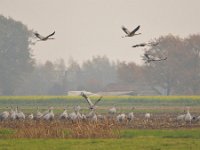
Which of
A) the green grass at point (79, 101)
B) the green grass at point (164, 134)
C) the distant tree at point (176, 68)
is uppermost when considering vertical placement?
the distant tree at point (176, 68)

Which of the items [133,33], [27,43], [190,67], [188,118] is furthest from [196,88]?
[133,33]

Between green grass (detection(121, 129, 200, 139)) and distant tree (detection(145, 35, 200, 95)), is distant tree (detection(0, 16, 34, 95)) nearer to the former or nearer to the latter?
distant tree (detection(145, 35, 200, 95))

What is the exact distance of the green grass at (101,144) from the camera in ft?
118

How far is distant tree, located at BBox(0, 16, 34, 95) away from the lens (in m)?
169

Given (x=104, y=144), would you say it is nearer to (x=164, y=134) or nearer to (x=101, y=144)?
(x=101, y=144)

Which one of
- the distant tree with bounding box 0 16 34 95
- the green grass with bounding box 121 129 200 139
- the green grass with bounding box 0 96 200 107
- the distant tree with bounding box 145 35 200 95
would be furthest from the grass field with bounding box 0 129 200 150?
the distant tree with bounding box 0 16 34 95

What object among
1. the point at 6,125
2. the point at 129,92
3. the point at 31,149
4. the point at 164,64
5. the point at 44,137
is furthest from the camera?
the point at 129,92

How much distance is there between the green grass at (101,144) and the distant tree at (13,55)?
13028 cm

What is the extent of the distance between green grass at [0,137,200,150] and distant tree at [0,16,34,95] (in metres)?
130

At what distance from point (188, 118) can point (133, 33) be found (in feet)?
76.9

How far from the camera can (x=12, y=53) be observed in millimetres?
172875

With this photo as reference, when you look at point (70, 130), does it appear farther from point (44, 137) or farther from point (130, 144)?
point (130, 144)

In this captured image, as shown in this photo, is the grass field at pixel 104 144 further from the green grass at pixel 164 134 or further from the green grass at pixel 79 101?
the green grass at pixel 79 101

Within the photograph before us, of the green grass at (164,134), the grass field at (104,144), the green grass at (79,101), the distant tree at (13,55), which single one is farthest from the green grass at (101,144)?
the distant tree at (13,55)
